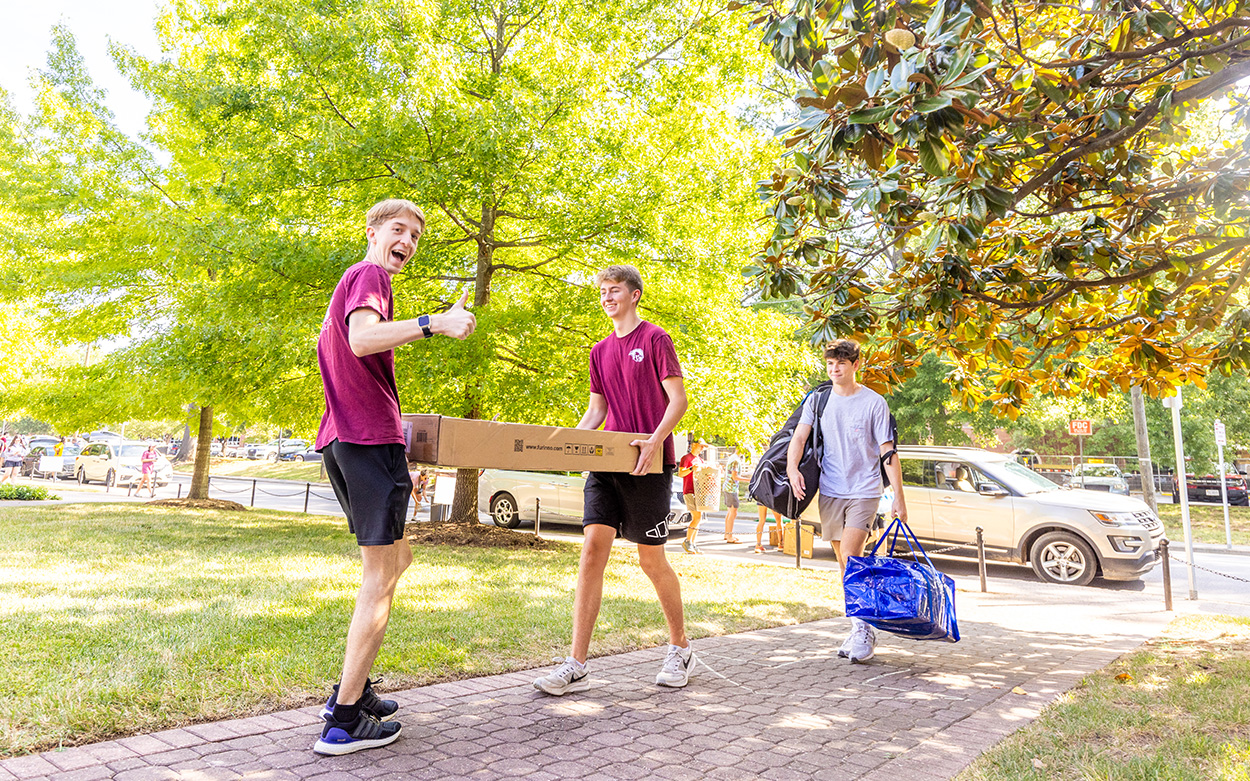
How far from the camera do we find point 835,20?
364cm

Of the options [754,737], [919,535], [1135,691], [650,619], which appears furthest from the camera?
[919,535]

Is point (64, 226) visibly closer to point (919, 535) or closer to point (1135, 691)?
point (919, 535)

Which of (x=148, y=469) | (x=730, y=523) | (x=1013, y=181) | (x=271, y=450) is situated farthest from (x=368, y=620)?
(x=271, y=450)

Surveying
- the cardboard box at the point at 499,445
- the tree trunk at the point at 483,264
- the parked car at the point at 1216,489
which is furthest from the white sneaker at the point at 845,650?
the parked car at the point at 1216,489

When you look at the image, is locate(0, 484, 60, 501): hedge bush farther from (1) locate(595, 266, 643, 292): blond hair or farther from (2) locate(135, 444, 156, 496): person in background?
(1) locate(595, 266, 643, 292): blond hair

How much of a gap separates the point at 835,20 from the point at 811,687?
3.57m

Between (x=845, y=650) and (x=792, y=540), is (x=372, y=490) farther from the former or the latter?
(x=792, y=540)

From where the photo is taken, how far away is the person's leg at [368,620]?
3.02 meters

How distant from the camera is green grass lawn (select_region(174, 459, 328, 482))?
144 ft

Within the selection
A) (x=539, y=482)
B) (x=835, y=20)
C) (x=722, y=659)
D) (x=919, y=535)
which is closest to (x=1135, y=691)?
(x=722, y=659)

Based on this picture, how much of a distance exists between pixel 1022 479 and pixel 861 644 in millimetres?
8040

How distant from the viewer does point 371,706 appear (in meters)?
3.23

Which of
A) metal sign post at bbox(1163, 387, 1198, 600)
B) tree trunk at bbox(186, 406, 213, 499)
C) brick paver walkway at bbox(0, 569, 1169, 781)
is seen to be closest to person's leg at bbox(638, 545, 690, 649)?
brick paver walkway at bbox(0, 569, 1169, 781)

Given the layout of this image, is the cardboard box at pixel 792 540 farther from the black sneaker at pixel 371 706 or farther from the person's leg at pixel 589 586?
the black sneaker at pixel 371 706
